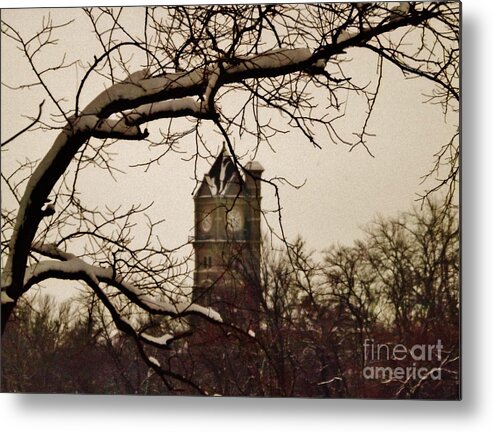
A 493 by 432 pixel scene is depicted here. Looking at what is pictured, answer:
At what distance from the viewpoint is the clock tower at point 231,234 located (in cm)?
451

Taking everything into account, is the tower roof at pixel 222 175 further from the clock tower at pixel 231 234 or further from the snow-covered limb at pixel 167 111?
the snow-covered limb at pixel 167 111

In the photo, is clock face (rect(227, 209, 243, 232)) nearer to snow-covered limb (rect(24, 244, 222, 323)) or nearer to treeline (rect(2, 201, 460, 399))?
treeline (rect(2, 201, 460, 399))

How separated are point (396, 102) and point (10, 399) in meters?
1.88

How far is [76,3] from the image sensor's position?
15.2 feet

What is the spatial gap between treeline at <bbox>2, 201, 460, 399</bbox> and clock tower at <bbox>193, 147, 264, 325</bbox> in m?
0.06

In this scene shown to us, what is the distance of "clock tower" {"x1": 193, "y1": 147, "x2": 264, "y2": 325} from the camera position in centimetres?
451

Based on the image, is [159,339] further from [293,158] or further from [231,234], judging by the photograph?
[293,158]

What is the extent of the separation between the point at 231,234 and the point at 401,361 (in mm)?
791

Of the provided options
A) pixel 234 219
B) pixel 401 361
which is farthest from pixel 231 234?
Result: pixel 401 361

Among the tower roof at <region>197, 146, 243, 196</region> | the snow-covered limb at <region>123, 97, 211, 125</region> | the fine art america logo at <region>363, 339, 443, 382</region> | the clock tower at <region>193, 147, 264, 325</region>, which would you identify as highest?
the snow-covered limb at <region>123, 97, 211, 125</region>

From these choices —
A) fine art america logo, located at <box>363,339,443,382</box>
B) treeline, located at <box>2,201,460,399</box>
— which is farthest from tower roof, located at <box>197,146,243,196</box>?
fine art america logo, located at <box>363,339,443,382</box>

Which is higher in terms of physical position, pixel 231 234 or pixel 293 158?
pixel 293 158

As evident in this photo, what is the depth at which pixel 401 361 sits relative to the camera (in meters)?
4.43

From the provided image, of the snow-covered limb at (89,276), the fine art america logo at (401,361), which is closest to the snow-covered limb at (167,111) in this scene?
the snow-covered limb at (89,276)
